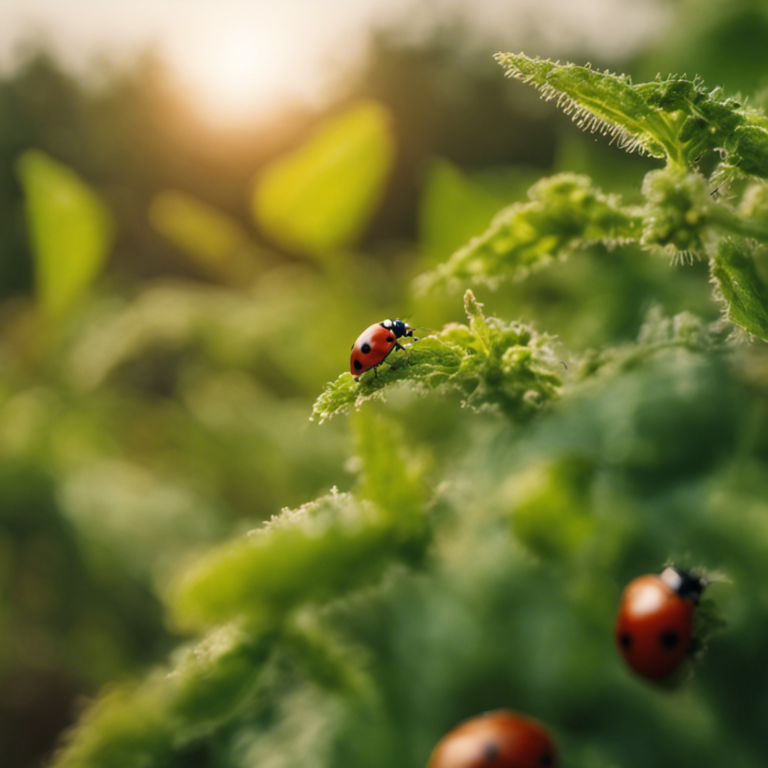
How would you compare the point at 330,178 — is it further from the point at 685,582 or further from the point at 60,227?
the point at 685,582

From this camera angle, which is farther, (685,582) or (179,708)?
(685,582)

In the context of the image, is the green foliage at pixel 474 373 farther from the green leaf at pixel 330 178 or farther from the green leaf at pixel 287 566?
the green leaf at pixel 330 178

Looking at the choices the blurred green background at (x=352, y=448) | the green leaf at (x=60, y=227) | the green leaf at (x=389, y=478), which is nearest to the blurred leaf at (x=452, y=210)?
the blurred green background at (x=352, y=448)

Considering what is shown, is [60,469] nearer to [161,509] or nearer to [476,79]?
[161,509]

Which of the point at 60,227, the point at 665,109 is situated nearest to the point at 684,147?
the point at 665,109

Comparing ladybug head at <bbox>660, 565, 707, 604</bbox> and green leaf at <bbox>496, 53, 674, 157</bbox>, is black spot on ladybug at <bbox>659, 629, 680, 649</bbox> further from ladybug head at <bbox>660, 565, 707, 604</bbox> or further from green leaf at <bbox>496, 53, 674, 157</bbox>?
green leaf at <bbox>496, 53, 674, 157</bbox>

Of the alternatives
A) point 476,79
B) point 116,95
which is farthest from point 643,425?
point 116,95
